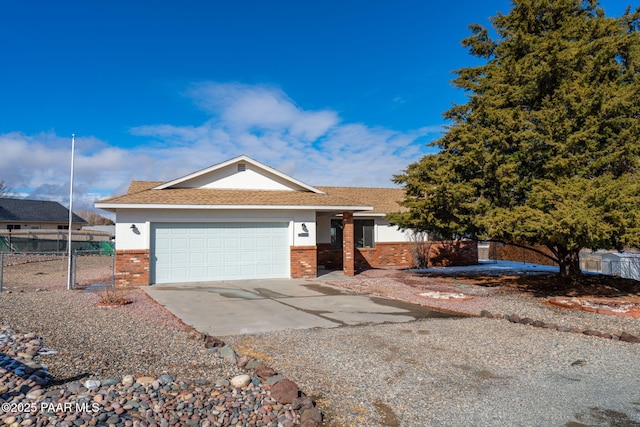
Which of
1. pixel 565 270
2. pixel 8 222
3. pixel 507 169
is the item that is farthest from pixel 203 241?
pixel 8 222

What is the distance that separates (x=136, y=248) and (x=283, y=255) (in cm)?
504

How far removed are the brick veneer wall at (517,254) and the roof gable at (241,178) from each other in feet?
43.9

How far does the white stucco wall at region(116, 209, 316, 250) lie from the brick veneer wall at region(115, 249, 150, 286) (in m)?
0.21

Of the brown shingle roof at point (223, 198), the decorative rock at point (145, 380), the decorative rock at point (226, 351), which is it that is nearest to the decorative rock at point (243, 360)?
the decorative rock at point (226, 351)

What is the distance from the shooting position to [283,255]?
1609 cm

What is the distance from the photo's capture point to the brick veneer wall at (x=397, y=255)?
2061 centimetres

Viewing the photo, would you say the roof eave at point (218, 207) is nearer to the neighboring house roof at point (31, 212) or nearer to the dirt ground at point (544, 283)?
the dirt ground at point (544, 283)

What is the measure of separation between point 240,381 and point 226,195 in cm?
1163

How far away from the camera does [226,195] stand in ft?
51.9

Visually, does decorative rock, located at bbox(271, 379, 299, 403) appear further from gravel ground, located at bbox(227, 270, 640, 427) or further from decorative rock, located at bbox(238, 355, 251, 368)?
decorative rock, located at bbox(238, 355, 251, 368)

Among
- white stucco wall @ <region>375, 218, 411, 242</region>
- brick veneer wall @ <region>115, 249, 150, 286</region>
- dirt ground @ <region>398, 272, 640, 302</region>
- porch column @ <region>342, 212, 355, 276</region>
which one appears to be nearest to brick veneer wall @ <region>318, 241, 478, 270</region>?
white stucco wall @ <region>375, 218, 411, 242</region>

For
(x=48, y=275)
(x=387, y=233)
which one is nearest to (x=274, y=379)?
(x=48, y=275)

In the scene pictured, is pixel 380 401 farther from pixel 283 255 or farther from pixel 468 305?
pixel 283 255

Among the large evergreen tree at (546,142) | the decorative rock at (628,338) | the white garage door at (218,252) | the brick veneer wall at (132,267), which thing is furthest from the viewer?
the white garage door at (218,252)
